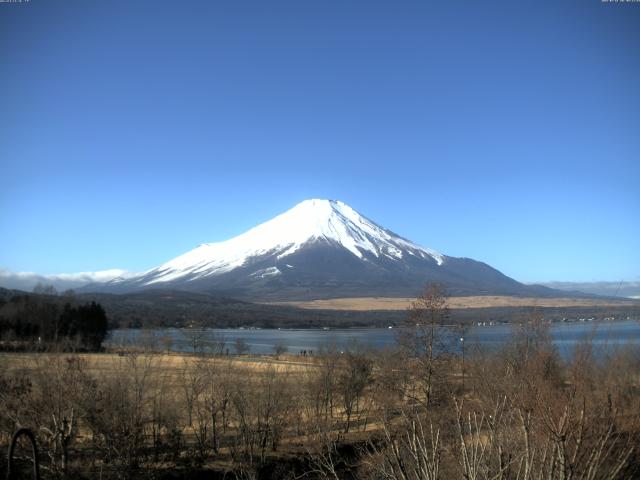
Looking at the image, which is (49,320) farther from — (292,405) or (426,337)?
(426,337)

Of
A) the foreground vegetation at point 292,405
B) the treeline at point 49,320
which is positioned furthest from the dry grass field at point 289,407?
the treeline at point 49,320

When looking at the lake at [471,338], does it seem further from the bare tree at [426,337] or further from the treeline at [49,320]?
the treeline at [49,320]

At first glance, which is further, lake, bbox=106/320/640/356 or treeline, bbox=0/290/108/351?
treeline, bbox=0/290/108/351

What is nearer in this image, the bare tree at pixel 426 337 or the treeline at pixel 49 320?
the bare tree at pixel 426 337

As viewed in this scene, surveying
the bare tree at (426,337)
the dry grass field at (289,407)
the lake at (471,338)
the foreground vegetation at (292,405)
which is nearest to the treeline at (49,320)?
the lake at (471,338)

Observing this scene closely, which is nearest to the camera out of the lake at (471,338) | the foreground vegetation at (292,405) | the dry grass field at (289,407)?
the dry grass field at (289,407)

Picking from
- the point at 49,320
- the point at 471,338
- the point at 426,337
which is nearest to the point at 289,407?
the point at 426,337

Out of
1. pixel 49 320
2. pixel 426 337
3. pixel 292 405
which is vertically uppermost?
pixel 426 337

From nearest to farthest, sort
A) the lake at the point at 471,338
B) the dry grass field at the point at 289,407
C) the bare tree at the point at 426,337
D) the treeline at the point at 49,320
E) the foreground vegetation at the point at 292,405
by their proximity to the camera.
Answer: the dry grass field at the point at 289,407
the foreground vegetation at the point at 292,405
the bare tree at the point at 426,337
the lake at the point at 471,338
the treeline at the point at 49,320

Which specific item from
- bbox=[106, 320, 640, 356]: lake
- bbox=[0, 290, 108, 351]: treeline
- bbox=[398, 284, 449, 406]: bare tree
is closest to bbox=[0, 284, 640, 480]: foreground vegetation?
bbox=[398, 284, 449, 406]: bare tree

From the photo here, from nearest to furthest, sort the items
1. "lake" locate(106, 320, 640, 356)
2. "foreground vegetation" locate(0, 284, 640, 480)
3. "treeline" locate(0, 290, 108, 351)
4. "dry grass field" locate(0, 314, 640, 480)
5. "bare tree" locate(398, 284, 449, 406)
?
"dry grass field" locate(0, 314, 640, 480), "foreground vegetation" locate(0, 284, 640, 480), "bare tree" locate(398, 284, 449, 406), "lake" locate(106, 320, 640, 356), "treeline" locate(0, 290, 108, 351)

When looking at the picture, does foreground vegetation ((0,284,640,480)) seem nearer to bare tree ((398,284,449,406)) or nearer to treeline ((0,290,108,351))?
bare tree ((398,284,449,406))

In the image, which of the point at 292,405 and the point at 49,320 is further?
the point at 49,320

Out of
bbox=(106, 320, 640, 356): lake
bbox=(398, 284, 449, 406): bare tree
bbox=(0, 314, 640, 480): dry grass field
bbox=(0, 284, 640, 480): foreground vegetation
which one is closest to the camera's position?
bbox=(0, 314, 640, 480): dry grass field
